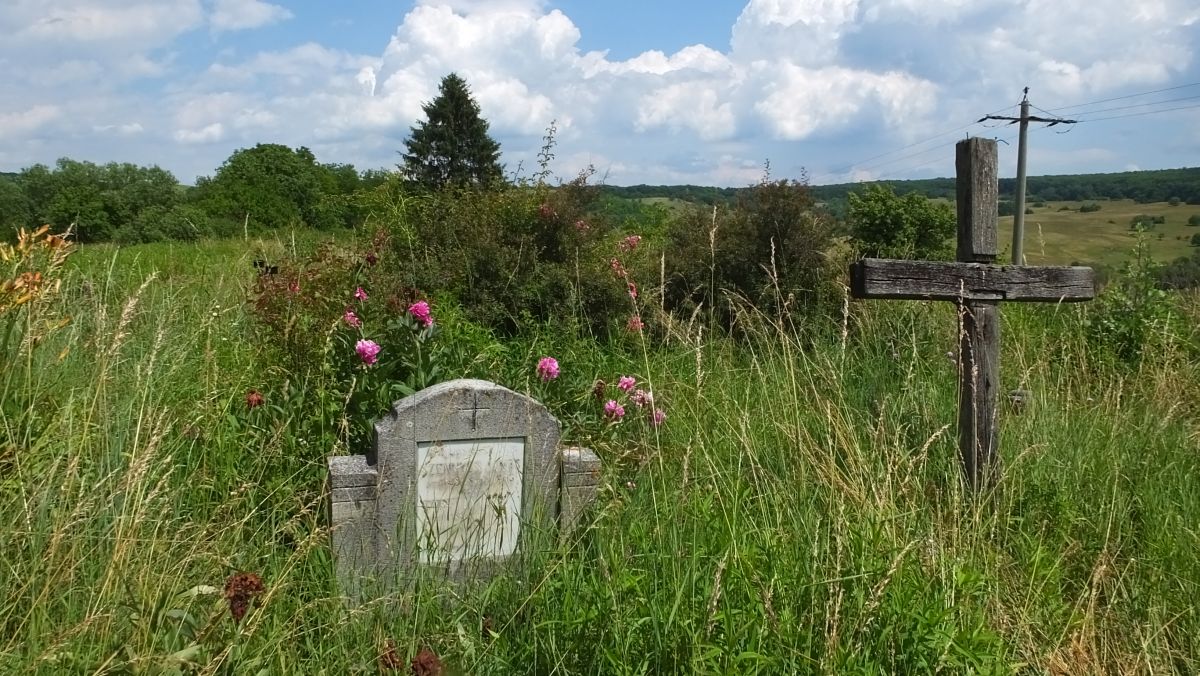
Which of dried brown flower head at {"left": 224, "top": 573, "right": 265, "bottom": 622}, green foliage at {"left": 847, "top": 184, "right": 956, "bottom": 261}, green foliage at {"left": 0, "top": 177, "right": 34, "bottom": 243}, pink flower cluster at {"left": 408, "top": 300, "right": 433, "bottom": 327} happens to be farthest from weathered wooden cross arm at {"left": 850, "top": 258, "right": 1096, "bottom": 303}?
green foliage at {"left": 0, "top": 177, "right": 34, "bottom": 243}

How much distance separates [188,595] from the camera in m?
2.42

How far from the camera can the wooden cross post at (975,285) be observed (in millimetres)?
3832

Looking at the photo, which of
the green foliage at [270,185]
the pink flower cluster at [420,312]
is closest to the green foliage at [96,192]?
the green foliage at [270,185]

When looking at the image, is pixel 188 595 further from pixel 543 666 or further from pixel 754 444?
pixel 754 444

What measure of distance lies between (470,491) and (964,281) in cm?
239

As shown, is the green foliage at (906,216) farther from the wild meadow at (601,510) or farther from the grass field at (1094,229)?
the wild meadow at (601,510)

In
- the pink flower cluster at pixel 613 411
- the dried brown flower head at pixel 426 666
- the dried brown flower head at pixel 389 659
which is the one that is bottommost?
the dried brown flower head at pixel 389 659

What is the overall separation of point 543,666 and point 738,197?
5863 millimetres

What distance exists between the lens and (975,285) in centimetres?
402

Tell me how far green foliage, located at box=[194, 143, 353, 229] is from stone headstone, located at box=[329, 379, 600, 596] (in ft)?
131

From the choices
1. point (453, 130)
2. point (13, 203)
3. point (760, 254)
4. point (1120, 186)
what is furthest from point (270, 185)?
point (760, 254)

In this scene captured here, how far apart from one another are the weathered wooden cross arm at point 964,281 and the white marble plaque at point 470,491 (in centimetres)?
166

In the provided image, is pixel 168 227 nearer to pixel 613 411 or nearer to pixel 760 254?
pixel 760 254

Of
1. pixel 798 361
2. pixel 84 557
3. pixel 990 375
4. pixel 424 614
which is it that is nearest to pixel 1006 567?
pixel 990 375
